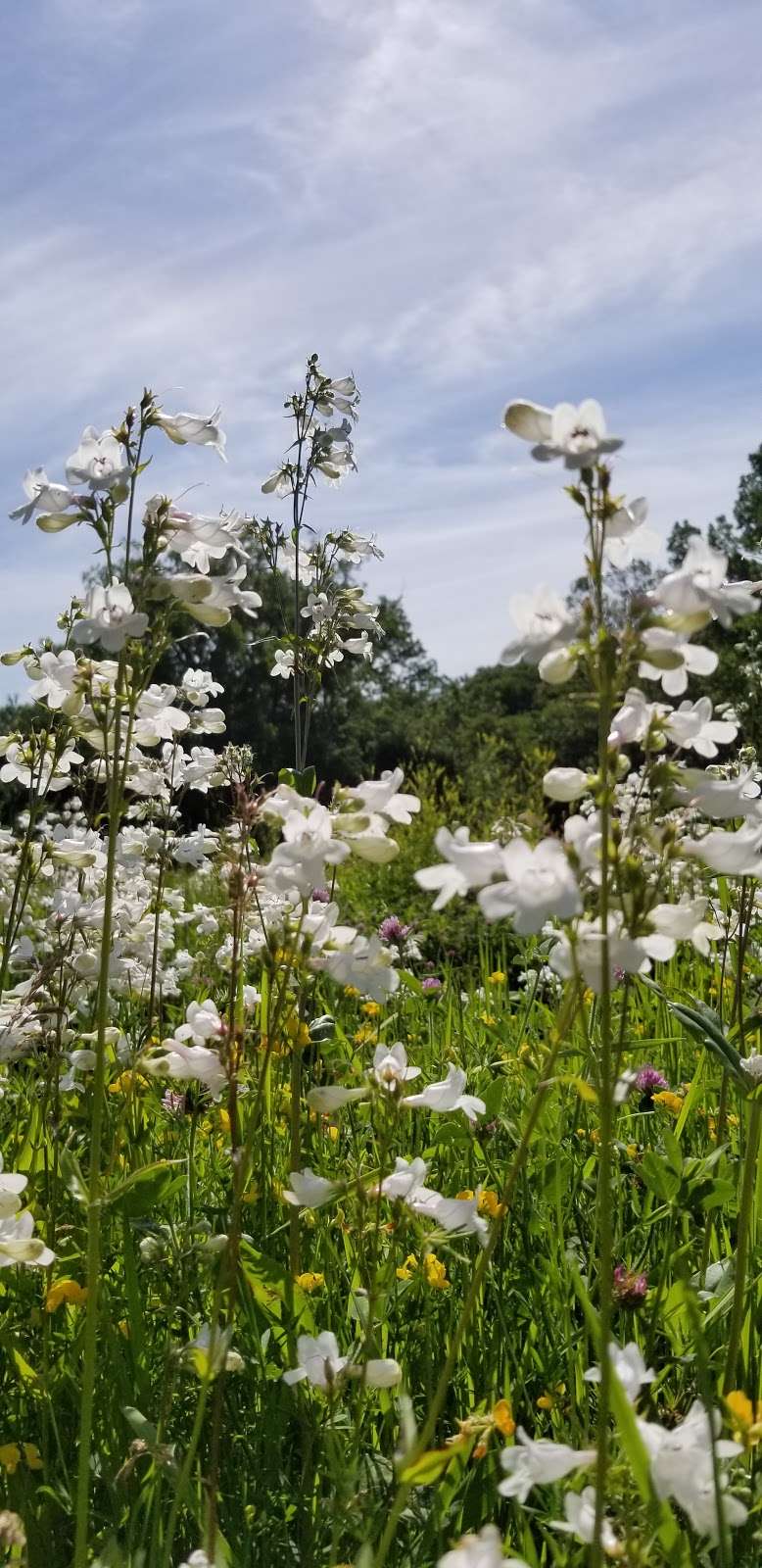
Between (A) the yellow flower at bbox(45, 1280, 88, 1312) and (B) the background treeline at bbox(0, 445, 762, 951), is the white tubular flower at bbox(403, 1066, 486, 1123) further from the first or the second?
(B) the background treeline at bbox(0, 445, 762, 951)

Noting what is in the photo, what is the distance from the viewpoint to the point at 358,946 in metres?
1.66

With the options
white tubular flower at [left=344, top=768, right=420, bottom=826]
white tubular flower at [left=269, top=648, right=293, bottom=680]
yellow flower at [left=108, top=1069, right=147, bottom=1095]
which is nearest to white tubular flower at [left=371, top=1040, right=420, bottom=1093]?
white tubular flower at [left=344, top=768, right=420, bottom=826]

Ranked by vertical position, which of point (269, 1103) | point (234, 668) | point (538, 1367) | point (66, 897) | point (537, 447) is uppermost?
point (234, 668)

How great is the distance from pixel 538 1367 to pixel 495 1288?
5.9 inches

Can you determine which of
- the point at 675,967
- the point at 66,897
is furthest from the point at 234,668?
the point at 66,897

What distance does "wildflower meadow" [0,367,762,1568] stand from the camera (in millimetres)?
1264

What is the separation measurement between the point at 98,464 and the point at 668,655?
37.3 inches

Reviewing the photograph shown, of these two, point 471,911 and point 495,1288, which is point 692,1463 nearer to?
point 495,1288

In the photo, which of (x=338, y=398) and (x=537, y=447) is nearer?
(x=537, y=447)

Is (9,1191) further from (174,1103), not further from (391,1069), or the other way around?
(174,1103)

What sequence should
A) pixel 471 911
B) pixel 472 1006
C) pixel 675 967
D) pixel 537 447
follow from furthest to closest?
pixel 471 911 < pixel 675 967 < pixel 472 1006 < pixel 537 447

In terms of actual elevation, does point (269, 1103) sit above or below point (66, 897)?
below

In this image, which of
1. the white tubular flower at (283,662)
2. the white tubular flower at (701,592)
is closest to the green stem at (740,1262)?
the white tubular flower at (701,592)

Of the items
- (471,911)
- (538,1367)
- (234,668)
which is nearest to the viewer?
(538,1367)
